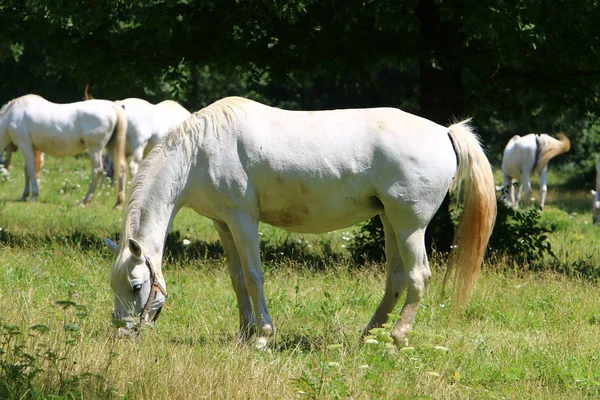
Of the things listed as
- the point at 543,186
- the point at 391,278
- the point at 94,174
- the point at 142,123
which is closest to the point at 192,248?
the point at 391,278

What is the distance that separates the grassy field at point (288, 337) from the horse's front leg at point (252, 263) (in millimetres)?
176

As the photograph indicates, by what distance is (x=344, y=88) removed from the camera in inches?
1309

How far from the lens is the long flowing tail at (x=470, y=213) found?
6688mm

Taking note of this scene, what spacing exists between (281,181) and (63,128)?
1113 centimetres

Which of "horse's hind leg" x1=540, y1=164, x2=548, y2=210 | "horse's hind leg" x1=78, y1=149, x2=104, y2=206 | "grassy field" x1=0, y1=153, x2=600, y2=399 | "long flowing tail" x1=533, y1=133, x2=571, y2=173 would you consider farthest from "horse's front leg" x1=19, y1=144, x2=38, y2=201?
"long flowing tail" x1=533, y1=133, x2=571, y2=173

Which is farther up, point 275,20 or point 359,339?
point 275,20

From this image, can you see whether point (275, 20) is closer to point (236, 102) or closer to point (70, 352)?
point (236, 102)

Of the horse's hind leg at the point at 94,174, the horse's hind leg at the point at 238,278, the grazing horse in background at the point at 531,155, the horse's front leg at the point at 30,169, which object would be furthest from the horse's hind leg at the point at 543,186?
the horse's hind leg at the point at 238,278

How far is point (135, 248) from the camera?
19.6 ft

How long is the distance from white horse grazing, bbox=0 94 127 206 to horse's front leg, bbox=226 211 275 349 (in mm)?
10282

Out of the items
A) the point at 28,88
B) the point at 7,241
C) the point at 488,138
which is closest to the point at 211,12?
the point at 7,241

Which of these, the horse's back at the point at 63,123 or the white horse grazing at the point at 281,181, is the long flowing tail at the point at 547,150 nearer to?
the horse's back at the point at 63,123

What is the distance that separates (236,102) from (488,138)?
30548 millimetres

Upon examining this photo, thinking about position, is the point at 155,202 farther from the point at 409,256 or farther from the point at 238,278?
the point at 409,256
